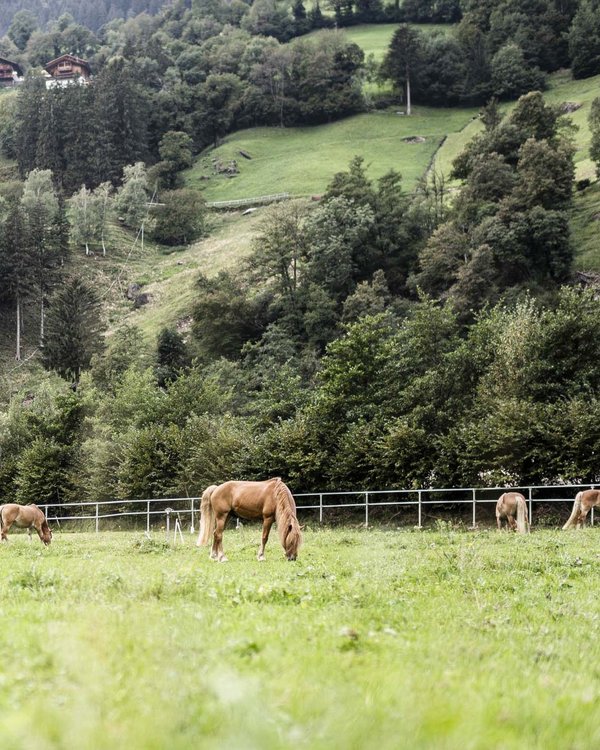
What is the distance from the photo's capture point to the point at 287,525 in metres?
16.8

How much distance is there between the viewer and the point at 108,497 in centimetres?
5388

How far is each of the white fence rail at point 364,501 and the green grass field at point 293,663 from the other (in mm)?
22626

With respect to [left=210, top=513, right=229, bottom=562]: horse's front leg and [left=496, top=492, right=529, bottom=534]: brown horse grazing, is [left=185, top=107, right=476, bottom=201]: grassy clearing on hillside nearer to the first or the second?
[left=496, top=492, right=529, bottom=534]: brown horse grazing

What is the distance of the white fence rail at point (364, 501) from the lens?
36.0m

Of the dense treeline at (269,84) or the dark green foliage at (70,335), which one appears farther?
the dense treeline at (269,84)

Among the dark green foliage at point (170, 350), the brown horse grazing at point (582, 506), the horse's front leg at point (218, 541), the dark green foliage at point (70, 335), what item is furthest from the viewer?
the dark green foliage at point (70, 335)

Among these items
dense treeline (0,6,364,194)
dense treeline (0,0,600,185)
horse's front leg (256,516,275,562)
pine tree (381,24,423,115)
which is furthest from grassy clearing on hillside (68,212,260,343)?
horse's front leg (256,516,275,562)

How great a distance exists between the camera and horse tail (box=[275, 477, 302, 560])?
1667cm

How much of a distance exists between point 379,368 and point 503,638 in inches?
1703

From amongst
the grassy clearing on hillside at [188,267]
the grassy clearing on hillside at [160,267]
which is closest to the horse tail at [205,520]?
the grassy clearing on hillside at [188,267]

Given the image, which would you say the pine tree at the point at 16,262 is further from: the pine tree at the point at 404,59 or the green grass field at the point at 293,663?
the green grass field at the point at 293,663

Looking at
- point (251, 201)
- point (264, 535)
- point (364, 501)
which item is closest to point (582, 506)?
point (364, 501)

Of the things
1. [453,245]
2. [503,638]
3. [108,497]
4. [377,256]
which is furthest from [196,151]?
[503,638]

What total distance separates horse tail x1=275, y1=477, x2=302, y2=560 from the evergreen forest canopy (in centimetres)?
2394
